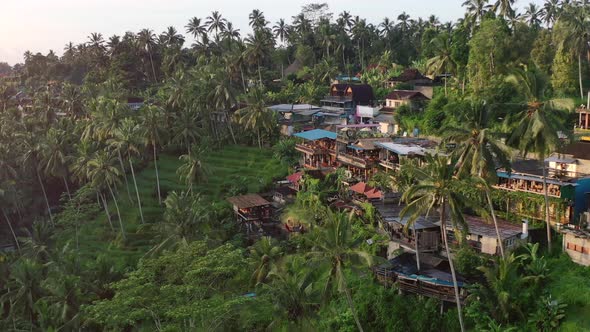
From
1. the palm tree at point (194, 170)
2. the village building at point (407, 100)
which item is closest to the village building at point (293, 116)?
the village building at point (407, 100)

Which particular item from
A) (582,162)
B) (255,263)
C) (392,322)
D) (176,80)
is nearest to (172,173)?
(176,80)

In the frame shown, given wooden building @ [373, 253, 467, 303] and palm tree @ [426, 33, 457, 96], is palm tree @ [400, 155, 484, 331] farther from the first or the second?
palm tree @ [426, 33, 457, 96]

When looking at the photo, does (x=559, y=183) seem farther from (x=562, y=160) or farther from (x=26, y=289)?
(x=26, y=289)

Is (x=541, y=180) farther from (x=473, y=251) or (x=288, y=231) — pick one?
(x=288, y=231)

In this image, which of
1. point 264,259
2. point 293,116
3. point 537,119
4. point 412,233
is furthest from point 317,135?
point 537,119

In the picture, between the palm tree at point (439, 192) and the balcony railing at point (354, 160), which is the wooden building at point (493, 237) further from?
the balcony railing at point (354, 160)

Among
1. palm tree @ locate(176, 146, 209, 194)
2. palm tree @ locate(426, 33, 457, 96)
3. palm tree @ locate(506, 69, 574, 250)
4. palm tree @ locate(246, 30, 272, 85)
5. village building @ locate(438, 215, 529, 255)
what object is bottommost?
village building @ locate(438, 215, 529, 255)

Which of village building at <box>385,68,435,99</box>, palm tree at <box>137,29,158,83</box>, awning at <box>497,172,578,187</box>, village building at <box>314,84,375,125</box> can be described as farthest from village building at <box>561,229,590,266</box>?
palm tree at <box>137,29,158,83</box>
